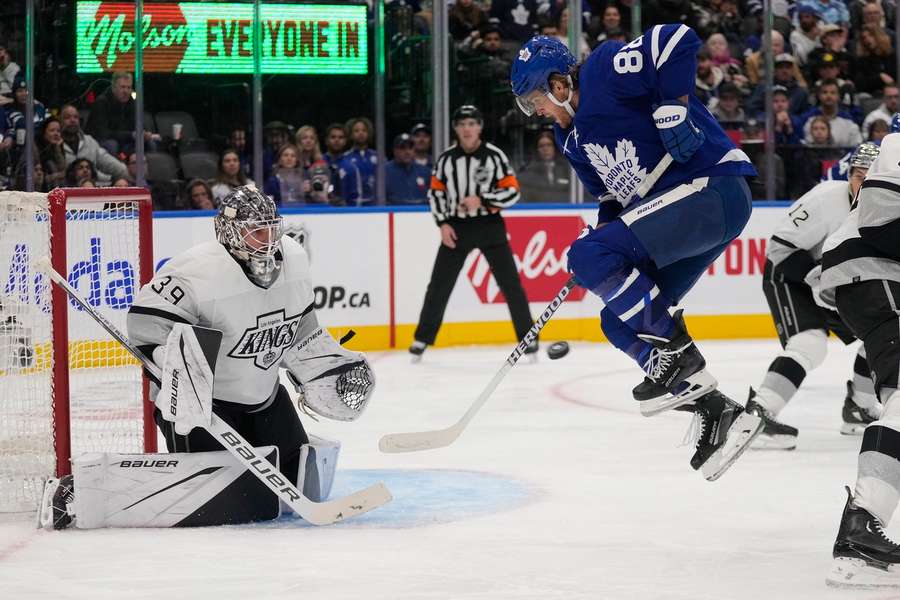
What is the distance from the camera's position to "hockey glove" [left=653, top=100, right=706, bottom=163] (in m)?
3.10

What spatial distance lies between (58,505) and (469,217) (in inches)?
152

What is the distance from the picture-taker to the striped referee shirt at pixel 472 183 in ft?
22.5

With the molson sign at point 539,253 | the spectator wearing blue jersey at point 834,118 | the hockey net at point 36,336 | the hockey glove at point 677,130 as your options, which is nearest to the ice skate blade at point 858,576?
the hockey glove at point 677,130

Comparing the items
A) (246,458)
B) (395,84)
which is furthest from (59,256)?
(395,84)

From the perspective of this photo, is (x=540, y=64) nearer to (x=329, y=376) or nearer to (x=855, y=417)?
(x=329, y=376)

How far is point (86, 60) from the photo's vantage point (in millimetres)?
7324

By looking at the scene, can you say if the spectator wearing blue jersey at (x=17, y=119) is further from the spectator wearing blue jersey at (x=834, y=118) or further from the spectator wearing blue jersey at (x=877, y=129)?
the spectator wearing blue jersey at (x=877, y=129)

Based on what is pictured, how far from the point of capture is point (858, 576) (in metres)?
2.68

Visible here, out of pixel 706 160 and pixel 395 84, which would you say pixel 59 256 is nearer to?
pixel 706 160

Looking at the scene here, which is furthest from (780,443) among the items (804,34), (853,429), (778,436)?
(804,34)

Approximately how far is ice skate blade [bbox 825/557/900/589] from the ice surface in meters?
0.03

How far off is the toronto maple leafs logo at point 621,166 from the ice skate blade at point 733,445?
60 centimetres

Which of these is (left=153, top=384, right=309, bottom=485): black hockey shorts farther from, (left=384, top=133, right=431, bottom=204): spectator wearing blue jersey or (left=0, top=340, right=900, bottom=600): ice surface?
(left=384, top=133, right=431, bottom=204): spectator wearing blue jersey

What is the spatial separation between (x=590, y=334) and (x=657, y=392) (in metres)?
4.58
